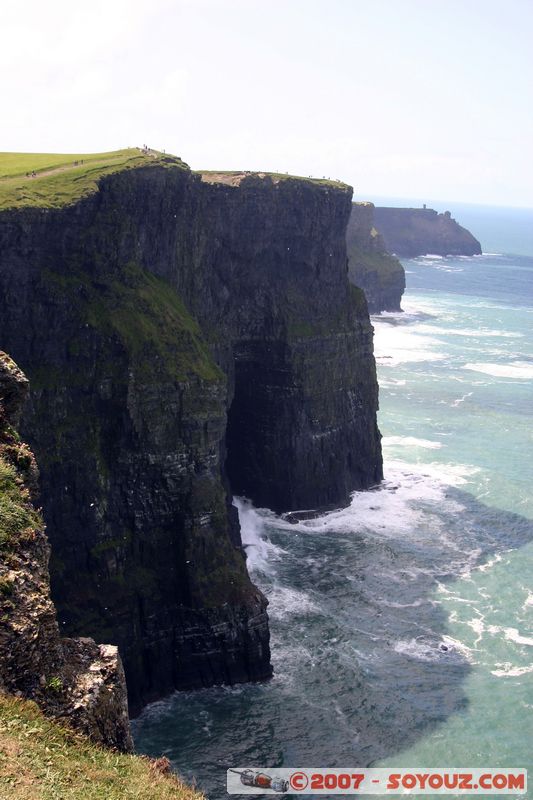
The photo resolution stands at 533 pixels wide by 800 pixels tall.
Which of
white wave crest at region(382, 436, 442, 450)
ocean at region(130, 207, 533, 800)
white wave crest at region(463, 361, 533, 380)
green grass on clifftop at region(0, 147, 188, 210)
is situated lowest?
ocean at region(130, 207, 533, 800)

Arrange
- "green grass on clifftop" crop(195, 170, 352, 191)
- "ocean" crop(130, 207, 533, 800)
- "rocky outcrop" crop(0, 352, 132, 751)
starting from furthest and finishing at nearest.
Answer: "green grass on clifftop" crop(195, 170, 352, 191)
"ocean" crop(130, 207, 533, 800)
"rocky outcrop" crop(0, 352, 132, 751)

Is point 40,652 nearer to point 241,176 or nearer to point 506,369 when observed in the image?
point 241,176

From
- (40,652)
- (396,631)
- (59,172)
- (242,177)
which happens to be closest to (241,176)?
(242,177)

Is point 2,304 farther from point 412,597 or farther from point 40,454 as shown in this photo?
point 412,597

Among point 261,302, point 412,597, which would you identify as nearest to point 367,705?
point 412,597

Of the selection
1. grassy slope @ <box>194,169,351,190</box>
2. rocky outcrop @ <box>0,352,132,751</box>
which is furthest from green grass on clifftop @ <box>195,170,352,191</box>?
rocky outcrop @ <box>0,352,132,751</box>

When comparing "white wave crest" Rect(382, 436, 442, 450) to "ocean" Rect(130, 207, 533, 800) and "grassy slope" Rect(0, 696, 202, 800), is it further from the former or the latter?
"grassy slope" Rect(0, 696, 202, 800)

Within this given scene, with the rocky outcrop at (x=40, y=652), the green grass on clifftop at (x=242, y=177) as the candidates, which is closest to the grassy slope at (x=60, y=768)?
the rocky outcrop at (x=40, y=652)
